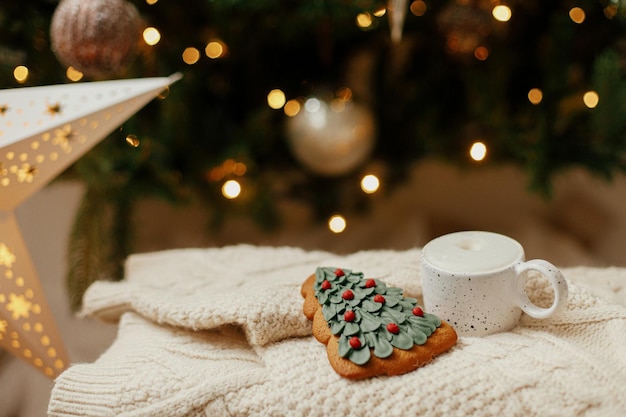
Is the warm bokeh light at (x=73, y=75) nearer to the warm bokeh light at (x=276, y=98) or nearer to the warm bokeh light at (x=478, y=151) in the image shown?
the warm bokeh light at (x=276, y=98)

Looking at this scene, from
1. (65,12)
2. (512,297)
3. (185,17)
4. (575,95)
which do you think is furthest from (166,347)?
(575,95)

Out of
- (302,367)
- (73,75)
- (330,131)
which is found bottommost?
(302,367)

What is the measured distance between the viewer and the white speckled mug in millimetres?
456

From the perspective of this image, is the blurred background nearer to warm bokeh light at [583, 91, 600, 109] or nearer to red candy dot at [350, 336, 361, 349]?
warm bokeh light at [583, 91, 600, 109]

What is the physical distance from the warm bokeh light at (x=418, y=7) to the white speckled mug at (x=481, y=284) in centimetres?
62

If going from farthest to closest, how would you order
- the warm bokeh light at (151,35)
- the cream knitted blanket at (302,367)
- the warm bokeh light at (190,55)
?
the warm bokeh light at (190,55) → the warm bokeh light at (151,35) → the cream knitted blanket at (302,367)

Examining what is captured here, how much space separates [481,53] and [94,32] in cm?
65

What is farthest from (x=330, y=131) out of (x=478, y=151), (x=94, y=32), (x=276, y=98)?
(x=94, y=32)

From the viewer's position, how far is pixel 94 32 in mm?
705

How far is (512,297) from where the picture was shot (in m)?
0.47

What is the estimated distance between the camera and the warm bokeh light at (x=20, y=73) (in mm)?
887

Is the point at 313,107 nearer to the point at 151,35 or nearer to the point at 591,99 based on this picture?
the point at 151,35

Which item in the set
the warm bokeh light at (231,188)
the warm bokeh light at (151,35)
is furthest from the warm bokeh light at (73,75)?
the warm bokeh light at (231,188)

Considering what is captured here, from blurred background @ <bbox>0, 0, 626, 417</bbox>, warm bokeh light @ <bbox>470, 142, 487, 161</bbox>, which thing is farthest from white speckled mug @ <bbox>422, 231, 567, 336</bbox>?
warm bokeh light @ <bbox>470, 142, 487, 161</bbox>
